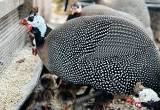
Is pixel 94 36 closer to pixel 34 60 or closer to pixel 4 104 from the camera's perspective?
pixel 4 104

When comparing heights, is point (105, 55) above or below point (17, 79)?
above

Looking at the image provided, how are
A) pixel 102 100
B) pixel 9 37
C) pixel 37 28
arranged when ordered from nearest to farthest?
1. pixel 102 100
2. pixel 37 28
3. pixel 9 37

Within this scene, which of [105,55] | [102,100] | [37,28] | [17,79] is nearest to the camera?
[105,55]

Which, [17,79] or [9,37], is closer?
[17,79]

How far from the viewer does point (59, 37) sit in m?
3.72

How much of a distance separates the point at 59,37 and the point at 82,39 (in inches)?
7.6

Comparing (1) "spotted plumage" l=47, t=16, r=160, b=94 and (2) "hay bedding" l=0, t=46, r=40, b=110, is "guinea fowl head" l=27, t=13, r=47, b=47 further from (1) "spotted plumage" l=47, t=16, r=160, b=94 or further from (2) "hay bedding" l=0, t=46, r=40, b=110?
(2) "hay bedding" l=0, t=46, r=40, b=110

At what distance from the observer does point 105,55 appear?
3.54m

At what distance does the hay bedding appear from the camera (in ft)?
12.1

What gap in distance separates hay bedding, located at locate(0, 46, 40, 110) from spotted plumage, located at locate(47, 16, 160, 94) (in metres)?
0.35

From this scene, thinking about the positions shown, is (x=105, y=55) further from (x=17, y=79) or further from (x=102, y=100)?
(x=17, y=79)

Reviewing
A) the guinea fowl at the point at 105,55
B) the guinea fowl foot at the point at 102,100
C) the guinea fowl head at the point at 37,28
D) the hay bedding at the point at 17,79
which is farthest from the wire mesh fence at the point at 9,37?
the guinea fowl foot at the point at 102,100

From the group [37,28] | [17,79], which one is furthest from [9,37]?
[37,28]

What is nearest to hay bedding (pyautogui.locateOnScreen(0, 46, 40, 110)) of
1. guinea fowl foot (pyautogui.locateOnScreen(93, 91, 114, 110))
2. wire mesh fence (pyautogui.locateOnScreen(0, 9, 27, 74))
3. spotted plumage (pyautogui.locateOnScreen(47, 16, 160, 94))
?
wire mesh fence (pyautogui.locateOnScreen(0, 9, 27, 74))
